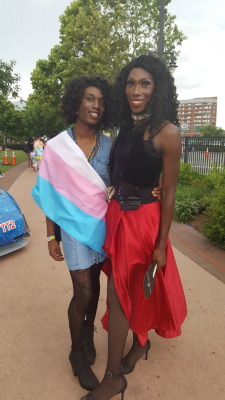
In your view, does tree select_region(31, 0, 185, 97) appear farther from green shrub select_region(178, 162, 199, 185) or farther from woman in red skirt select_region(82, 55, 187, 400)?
woman in red skirt select_region(82, 55, 187, 400)

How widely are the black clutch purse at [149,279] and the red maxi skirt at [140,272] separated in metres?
0.08

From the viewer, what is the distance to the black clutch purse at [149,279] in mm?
1910

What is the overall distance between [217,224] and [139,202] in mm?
3129

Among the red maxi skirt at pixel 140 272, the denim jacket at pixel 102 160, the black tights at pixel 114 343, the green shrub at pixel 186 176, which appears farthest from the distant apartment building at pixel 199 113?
the black tights at pixel 114 343

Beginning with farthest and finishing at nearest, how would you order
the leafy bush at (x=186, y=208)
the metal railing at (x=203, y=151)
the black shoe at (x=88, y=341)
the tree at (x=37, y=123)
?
the tree at (x=37, y=123) → the metal railing at (x=203, y=151) → the leafy bush at (x=186, y=208) → the black shoe at (x=88, y=341)

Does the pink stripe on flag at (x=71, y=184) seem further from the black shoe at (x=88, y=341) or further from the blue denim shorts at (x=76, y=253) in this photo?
the black shoe at (x=88, y=341)

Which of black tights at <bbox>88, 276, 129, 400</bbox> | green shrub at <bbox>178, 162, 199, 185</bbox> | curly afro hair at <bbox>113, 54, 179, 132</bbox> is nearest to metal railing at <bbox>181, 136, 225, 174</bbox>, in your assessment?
green shrub at <bbox>178, 162, 199, 185</bbox>

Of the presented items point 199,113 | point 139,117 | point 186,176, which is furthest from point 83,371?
point 199,113

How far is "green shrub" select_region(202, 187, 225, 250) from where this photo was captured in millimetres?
4723

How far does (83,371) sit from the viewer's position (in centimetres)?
216

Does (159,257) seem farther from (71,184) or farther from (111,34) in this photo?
(111,34)

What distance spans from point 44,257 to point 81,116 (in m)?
2.89

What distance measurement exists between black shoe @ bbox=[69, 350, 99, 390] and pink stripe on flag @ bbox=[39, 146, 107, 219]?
0.96 metres

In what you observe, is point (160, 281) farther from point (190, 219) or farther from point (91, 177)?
point (190, 219)
